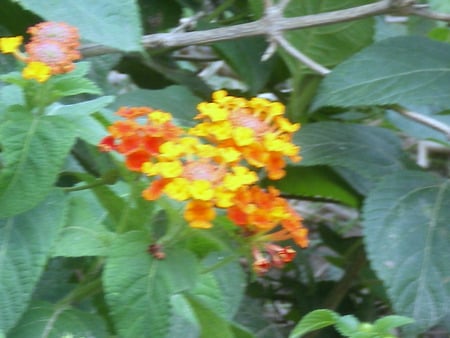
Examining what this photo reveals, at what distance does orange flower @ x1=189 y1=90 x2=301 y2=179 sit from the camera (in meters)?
0.75

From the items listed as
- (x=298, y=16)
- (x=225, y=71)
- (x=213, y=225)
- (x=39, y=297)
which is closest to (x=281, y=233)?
(x=213, y=225)

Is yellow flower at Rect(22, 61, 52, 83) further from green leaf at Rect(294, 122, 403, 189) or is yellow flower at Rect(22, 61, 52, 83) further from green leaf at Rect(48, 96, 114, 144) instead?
green leaf at Rect(294, 122, 403, 189)

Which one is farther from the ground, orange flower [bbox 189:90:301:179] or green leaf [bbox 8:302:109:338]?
orange flower [bbox 189:90:301:179]

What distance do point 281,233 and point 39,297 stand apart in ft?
0.95

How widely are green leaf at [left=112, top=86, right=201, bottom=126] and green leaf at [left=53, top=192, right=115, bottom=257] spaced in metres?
0.39

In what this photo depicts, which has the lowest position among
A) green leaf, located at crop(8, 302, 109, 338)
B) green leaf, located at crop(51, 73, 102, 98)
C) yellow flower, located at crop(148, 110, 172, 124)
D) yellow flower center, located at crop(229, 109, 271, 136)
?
green leaf, located at crop(8, 302, 109, 338)

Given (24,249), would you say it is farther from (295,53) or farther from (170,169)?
(295,53)

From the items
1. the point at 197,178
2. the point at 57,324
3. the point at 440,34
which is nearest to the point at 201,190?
the point at 197,178

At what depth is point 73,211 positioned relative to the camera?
33.5 inches

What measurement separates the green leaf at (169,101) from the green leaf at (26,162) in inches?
17.1

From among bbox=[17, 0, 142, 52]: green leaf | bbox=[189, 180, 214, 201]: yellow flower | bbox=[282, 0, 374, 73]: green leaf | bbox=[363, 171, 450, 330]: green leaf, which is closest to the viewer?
bbox=[189, 180, 214, 201]: yellow flower

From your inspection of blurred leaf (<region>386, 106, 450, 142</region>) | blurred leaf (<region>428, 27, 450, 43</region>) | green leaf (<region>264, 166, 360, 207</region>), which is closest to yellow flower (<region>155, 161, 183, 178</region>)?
green leaf (<region>264, 166, 360, 207</region>)

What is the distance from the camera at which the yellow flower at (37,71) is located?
0.74 meters

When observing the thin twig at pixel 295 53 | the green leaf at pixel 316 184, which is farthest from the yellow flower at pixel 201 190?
the green leaf at pixel 316 184
